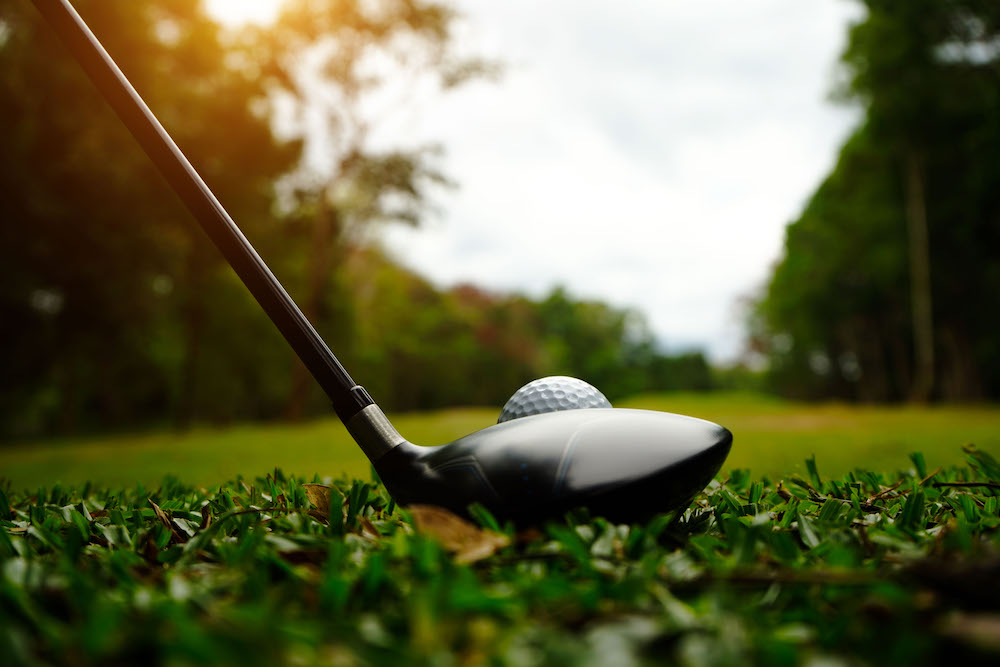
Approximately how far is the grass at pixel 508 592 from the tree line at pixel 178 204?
Answer: 38.1 feet

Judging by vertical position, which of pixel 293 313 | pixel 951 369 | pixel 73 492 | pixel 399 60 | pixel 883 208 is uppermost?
pixel 399 60

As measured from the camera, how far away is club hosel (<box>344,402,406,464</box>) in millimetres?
1338

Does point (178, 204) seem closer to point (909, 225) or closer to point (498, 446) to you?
point (498, 446)

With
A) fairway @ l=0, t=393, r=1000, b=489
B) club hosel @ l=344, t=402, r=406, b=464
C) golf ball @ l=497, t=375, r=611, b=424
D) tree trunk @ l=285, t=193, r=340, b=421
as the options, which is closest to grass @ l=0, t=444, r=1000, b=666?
club hosel @ l=344, t=402, r=406, b=464

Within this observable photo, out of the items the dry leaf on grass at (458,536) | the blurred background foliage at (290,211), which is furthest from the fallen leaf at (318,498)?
the blurred background foliage at (290,211)

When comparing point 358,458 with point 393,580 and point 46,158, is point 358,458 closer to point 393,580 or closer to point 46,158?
point 393,580

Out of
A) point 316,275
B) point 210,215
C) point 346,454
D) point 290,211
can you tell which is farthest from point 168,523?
point 290,211

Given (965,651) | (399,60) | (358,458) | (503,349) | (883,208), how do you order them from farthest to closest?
1. (503,349)
2. (883,208)
3. (399,60)
4. (358,458)
5. (965,651)

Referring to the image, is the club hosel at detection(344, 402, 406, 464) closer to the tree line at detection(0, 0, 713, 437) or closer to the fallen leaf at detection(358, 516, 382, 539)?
the fallen leaf at detection(358, 516, 382, 539)

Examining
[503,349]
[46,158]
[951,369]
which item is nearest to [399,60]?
[46,158]

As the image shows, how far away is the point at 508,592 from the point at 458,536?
187 millimetres

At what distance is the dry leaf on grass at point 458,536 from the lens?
971 mm

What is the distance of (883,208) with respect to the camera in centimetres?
2253

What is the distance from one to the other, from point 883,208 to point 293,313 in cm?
2560
